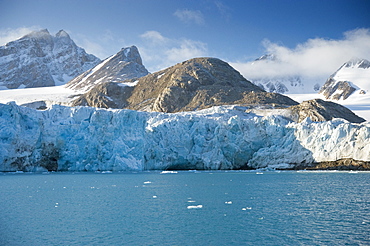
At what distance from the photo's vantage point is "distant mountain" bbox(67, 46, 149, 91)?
12938cm

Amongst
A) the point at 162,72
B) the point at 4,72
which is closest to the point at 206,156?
the point at 162,72

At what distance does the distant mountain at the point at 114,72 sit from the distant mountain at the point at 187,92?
121 ft

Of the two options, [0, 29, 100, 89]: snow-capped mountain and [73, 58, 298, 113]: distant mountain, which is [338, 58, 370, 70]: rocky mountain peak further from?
[0, 29, 100, 89]: snow-capped mountain

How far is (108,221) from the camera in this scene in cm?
1251

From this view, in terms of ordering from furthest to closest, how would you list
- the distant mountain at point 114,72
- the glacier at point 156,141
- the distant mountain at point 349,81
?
the distant mountain at point 349,81, the distant mountain at point 114,72, the glacier at point 156,141

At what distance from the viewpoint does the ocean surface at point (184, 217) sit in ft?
33.5

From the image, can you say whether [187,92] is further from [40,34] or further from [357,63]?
[357,63]

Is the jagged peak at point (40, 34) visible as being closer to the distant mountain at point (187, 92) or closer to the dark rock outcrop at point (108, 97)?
the dark rock outcrop at point (108, 97)

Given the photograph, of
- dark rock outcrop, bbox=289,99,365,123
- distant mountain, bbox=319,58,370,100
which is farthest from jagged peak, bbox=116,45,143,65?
dark rock outcrop, bbox=289,99,365,123

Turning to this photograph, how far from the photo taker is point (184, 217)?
42.9ft

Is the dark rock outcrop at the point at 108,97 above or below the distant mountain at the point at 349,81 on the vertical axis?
below

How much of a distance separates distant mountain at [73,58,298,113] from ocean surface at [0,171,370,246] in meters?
48.5

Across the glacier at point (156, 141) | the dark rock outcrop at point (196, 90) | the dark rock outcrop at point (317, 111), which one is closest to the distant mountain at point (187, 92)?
the dark rock outcrop at point (196, 90)

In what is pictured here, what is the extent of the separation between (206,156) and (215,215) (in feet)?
83.9
